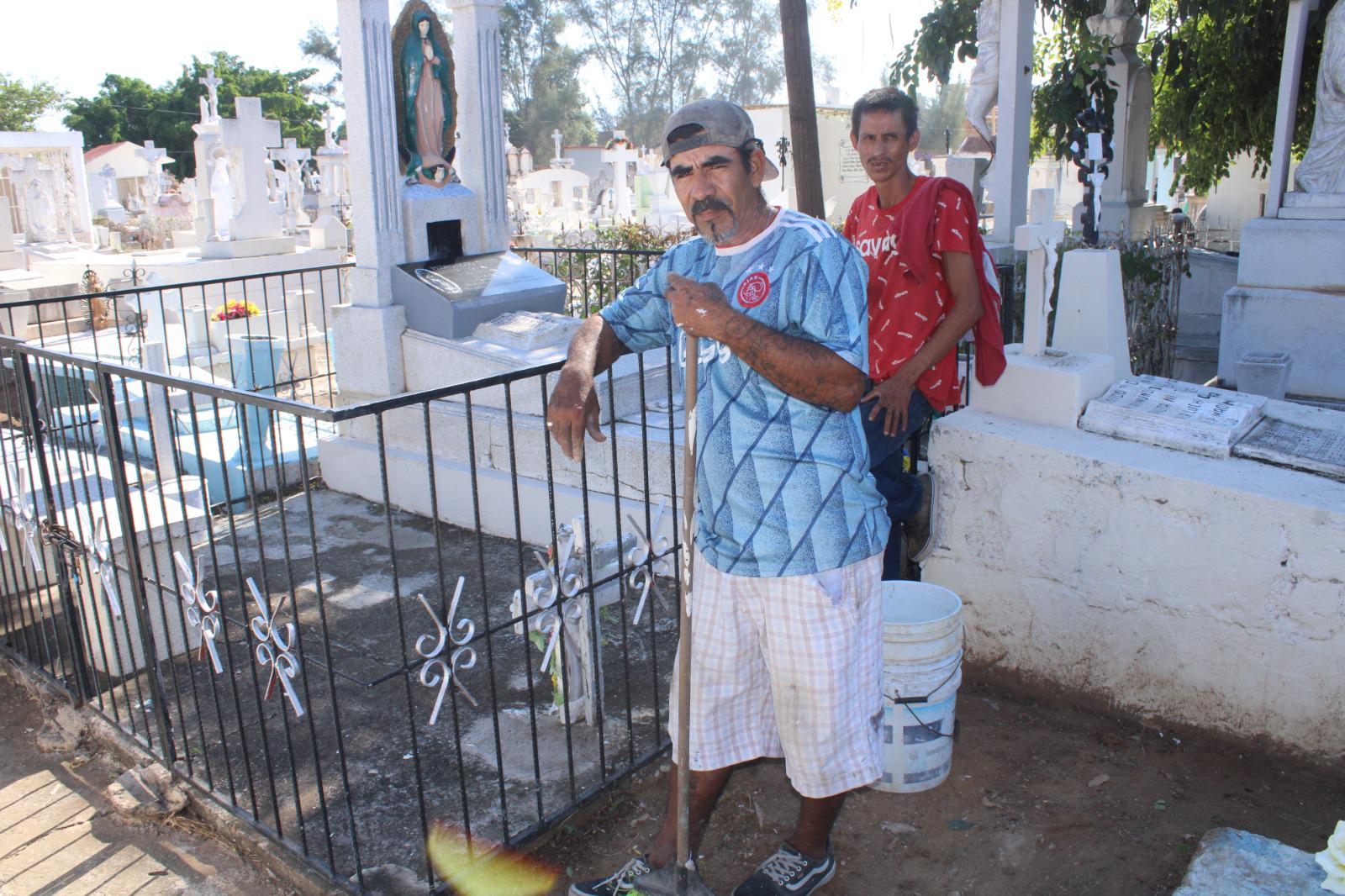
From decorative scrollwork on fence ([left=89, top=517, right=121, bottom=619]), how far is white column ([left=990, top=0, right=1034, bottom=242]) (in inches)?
286

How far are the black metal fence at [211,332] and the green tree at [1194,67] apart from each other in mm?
6053

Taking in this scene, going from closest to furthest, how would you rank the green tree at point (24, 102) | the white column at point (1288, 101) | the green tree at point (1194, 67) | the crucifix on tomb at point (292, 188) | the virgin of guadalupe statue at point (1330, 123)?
1. the virgin of guadalupe statue at point (1330, 123)
2. the white column at point (1288, 101)
3. the green tree at point (1194, 67)
4. the crucifix on tomb at point (292, 188)
5. the green tree at point (24, 102)

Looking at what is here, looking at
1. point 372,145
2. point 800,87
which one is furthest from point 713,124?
point 800,87

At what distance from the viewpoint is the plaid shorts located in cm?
216

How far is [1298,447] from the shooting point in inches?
123

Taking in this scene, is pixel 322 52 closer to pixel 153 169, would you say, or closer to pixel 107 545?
pixel 153 169

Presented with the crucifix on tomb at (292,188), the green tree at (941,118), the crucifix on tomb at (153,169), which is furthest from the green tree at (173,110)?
the green tree at (941,118)

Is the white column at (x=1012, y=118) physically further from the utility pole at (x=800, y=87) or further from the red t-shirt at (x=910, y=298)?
the red t-shirt at (x=910, y=298)

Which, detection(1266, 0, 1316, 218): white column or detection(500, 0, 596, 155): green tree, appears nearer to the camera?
detection(1266, 0, 1316, 218): white column

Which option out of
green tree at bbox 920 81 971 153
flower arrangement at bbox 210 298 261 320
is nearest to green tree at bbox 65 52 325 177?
green tree at bbox 920 81 971 153

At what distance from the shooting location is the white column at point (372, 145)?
5789 millimetres

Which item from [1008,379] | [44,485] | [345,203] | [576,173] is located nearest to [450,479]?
[44,485]

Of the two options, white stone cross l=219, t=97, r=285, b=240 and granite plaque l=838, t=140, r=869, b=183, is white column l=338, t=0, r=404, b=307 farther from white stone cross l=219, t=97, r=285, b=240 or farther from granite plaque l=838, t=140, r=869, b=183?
granite plaque l=838, t=140, r=869, b=183

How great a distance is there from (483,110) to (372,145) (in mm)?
1018
